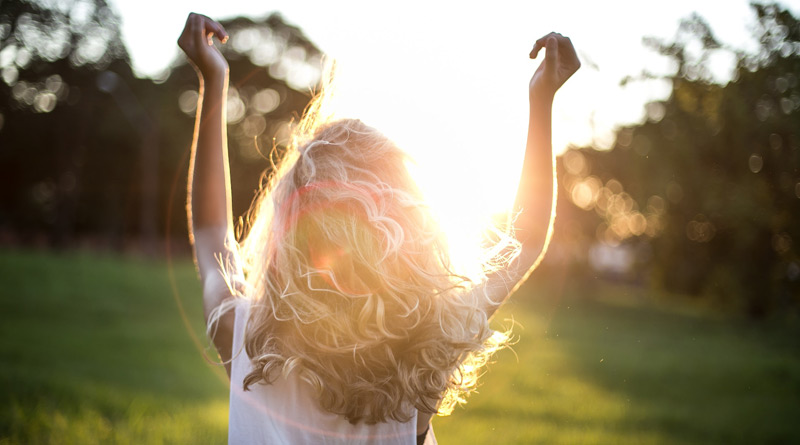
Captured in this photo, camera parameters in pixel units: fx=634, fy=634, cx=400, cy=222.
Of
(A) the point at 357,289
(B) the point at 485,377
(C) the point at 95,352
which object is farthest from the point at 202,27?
(C) the point at 95,352

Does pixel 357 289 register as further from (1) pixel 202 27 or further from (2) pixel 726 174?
(2) pixel 726 174

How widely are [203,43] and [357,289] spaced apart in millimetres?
778

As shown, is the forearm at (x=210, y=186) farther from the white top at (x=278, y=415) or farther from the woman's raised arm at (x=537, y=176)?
the woman's raised arm at (x=537, y=176)

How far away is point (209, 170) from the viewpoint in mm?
1666

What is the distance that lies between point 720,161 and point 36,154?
41.6 m

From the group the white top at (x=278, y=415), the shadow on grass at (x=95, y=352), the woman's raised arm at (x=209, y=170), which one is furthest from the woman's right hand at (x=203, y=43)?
the shadow on grass at (x=95, y=352)

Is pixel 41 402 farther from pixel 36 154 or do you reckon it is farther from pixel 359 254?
pixel 36 154

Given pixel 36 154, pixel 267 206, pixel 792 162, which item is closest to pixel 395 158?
pixel 267 206

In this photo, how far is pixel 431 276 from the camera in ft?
4.83

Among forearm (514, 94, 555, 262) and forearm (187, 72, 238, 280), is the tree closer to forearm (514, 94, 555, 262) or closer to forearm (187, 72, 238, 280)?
forearm (514, 94, 555, 262)

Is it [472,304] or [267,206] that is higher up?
[267,206]

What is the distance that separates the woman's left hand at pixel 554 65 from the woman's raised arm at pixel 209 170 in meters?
0.82

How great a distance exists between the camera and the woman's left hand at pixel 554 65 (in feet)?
5.01

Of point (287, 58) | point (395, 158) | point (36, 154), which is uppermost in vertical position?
point (287, 58)
